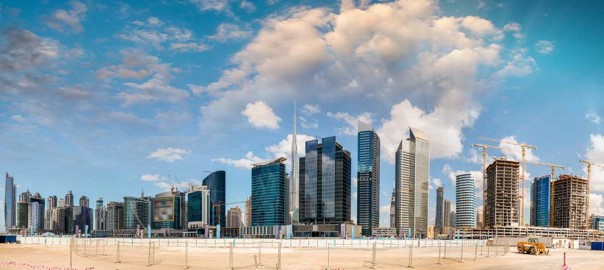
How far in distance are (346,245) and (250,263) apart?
165 feet

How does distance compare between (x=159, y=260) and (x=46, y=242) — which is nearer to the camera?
(x=159, y=260)

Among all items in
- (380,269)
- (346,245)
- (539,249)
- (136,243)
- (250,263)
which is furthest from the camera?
(136,243)

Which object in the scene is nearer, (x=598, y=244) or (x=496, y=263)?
(x=496, y=263)

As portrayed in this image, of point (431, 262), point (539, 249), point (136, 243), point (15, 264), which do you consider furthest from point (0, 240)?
point (539, 249)

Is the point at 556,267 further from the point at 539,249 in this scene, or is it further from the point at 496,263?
the point at 539,249

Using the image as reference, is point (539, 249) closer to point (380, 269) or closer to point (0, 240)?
point (380, 269)

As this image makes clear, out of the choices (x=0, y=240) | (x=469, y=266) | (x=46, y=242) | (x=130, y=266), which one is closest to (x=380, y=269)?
(x=469, y=266)

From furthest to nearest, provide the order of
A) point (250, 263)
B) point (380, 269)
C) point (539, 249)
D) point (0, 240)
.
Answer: point (0, 240), point (539, 249), point (250, 263), point (380, 269)

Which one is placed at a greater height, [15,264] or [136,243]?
[15,264]

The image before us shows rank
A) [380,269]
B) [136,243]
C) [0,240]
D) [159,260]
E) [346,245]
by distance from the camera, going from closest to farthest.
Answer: [380,269]
[159,260]
[346,245]
[136,243]
[0,240]

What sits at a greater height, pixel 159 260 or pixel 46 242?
pixel 159 260

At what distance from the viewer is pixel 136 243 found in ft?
398

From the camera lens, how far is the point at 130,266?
56219 millimetres

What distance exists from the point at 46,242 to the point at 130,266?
81.4 m
